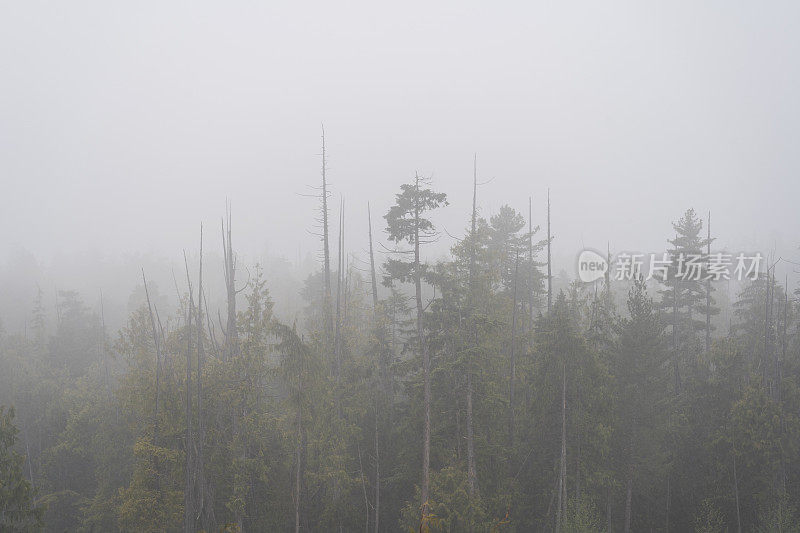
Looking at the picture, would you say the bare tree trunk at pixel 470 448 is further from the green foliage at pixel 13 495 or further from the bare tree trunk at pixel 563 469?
the green foliage at pixel 13 495

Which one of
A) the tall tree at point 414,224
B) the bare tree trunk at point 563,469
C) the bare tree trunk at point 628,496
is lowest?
the bare tree trunk at point 628,496

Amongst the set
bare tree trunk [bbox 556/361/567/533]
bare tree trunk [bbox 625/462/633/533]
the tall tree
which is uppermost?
the tall tree

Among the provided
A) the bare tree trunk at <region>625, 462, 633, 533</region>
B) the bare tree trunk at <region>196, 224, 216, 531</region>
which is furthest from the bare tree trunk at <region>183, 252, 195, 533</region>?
the bare tree trunk at <region>625, 462, 633, 533</region>

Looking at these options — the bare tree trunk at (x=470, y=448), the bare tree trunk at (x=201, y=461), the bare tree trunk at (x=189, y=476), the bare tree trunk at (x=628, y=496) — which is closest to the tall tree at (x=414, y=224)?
the bare tree trunk at (x=470, y=448)

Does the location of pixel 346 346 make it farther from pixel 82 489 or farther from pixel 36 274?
Answer: pixel 36 274

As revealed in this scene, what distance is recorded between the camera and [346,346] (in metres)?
21.8

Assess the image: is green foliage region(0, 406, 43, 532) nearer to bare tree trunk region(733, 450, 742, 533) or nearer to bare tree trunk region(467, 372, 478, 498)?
bare tree trunk region(467, 372, 478, 498)

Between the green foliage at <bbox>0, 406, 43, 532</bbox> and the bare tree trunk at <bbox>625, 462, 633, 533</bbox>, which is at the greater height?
the green foliage at <bbox>0, 406, 43, 532</bbox>

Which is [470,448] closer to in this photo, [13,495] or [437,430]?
[437,430]

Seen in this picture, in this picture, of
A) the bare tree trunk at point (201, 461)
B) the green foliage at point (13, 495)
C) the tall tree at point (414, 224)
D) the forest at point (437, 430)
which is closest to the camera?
the green foliage at point (13, 495)

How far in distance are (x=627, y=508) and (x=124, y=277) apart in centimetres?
9514

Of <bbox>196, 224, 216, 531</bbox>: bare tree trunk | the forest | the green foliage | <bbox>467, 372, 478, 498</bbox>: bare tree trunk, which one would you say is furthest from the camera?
<bbox>467, 372, 478, 498</bbox>: bare tree trunk

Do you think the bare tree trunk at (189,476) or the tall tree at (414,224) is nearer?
the bare tree trunk at (189,476)

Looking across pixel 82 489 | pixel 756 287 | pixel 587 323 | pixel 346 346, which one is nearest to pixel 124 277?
pixel 82 489
